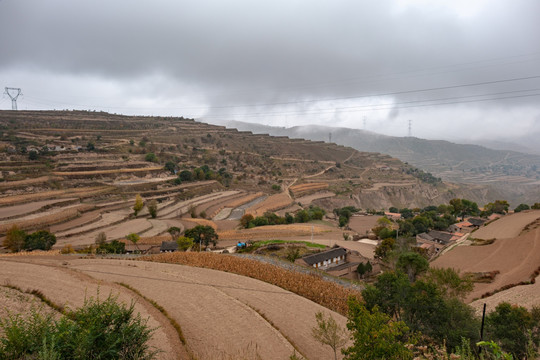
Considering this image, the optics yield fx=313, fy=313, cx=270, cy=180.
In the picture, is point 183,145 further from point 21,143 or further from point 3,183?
point 3,183

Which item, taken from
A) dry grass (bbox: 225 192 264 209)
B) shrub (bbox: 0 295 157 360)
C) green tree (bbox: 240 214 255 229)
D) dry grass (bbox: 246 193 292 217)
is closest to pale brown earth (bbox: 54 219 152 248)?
green tree (bbox: 240 214 255 229)

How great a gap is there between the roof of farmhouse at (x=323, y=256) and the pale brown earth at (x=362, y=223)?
74.8 feet

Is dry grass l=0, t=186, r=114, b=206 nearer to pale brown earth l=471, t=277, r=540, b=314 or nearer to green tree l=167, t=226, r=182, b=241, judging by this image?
green tree l=167, t=226, r=182, b=241

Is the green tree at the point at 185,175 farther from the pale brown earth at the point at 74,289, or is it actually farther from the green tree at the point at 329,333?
the green tree at the point at 329,333

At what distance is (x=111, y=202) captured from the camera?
5350 cm

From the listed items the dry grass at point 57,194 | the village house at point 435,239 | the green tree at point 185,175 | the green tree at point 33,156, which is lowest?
the village house at point 435,239

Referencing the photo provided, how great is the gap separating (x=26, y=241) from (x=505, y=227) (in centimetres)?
5956

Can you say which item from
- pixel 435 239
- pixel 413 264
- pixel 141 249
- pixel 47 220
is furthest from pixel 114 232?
pixel 435 239

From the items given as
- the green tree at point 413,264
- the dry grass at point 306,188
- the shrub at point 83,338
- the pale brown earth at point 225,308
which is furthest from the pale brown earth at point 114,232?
the dry grass at point 306,188

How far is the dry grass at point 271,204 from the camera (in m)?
65.4

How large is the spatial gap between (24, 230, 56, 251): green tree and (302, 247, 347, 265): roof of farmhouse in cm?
2734

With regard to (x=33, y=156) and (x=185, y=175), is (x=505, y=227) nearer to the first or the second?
(x=185, y=175)

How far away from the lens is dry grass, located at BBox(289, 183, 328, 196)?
89162 millimetres

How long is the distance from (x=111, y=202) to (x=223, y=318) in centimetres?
4668
